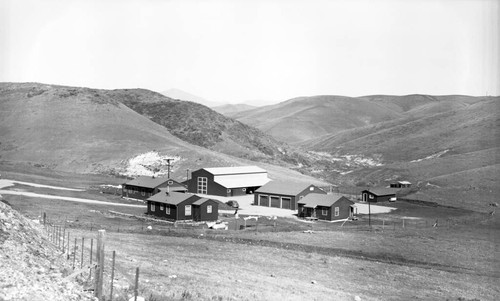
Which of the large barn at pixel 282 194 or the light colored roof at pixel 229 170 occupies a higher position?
the light colored roof at pixel 229 170

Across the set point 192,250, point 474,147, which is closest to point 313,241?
point 192,250

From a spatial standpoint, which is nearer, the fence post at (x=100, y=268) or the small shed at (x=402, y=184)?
the fence post at (x=100, y=268)

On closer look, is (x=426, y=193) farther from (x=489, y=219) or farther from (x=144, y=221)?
(x=144, y=221)

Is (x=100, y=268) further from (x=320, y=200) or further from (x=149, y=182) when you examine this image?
A: (x=149, y=182)

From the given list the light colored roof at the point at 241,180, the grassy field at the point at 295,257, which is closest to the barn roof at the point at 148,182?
the grassy field at the point at 295,257

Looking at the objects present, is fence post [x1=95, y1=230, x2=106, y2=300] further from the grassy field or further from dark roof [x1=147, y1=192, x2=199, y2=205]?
dark roof [x1=147, y1=192, x2=199, y2=205]

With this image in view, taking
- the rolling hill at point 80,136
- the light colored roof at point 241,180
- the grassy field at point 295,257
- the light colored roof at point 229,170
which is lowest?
the grassy field at point 295,257

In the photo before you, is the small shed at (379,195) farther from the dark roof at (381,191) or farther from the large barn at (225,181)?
the large barn at (225,181)
